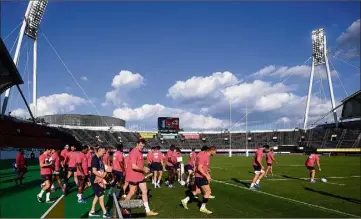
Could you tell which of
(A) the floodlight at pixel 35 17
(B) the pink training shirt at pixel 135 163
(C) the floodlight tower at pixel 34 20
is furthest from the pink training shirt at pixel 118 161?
(A) the floodlight at pixel 35 17

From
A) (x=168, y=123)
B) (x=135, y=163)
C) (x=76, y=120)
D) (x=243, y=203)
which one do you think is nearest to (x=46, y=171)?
(x=135, y=163)

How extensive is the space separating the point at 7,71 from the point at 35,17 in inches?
1211

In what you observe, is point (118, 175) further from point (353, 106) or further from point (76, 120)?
point (76, 120)

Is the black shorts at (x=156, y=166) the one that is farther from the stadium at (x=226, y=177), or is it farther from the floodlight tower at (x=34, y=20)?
the floodlight tower at (x=34, y=20)

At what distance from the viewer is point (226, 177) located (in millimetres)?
24703

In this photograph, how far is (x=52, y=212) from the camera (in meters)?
4.82

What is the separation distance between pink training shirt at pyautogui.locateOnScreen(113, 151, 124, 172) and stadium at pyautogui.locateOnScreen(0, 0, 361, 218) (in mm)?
453

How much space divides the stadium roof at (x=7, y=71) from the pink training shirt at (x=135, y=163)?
66.6 ft

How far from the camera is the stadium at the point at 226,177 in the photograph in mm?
11547

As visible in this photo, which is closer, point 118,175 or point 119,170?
point 119,170

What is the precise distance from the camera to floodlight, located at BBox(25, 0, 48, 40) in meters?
59.5

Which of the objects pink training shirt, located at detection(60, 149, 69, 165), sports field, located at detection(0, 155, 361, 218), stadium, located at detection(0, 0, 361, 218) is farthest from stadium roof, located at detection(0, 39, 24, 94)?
sports field, located at detection(0, 155, 361, 218)

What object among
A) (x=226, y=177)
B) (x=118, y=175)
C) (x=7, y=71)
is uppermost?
(x=7, y=71)

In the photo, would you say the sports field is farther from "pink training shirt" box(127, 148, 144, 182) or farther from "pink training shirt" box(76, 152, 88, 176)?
"pink training shirt" box(127, 148, 144, 182)
